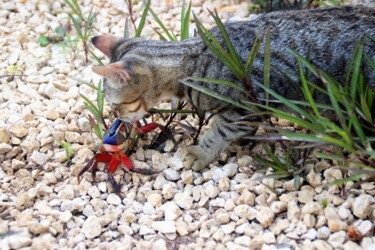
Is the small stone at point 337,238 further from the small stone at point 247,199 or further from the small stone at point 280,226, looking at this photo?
the small stone at point 247,199

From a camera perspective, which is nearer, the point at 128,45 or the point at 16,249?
the point at 16,249

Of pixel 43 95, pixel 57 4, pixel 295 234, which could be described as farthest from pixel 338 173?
pixel 57 4

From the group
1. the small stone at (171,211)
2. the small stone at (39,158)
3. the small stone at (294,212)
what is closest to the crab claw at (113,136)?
the small stone at (39,158)

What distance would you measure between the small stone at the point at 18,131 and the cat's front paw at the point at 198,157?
34.3 inches

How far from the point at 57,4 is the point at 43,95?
1069 millimetres

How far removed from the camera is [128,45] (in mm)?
2914

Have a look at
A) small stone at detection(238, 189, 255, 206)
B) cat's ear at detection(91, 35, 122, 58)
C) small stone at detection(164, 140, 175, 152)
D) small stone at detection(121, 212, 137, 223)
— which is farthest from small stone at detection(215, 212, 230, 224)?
cat's ear at detection(91, 35, 122, 58)

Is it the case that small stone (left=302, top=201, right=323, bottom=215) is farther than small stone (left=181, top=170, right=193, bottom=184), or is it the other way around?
small stone (left=181, top=170, right=193, bottom=184)

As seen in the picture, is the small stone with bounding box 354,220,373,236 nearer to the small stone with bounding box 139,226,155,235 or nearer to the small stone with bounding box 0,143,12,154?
the small stone with bounding box 139,226,155,235

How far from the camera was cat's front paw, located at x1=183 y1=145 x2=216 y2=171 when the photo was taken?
2861 mm

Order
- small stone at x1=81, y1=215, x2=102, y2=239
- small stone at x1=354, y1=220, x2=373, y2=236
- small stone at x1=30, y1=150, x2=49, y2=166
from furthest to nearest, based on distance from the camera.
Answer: small stone at x1=30, y1=150, x2=49, y2=166
small stone at x1=81, y1=215, x2=102, y2=239
small stone at x1=354, y1=220, x2=373, y2=236

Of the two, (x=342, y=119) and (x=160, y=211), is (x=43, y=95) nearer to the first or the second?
(x=160, y=211)

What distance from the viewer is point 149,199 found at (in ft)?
8.73

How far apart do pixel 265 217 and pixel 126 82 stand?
900 millimetres
